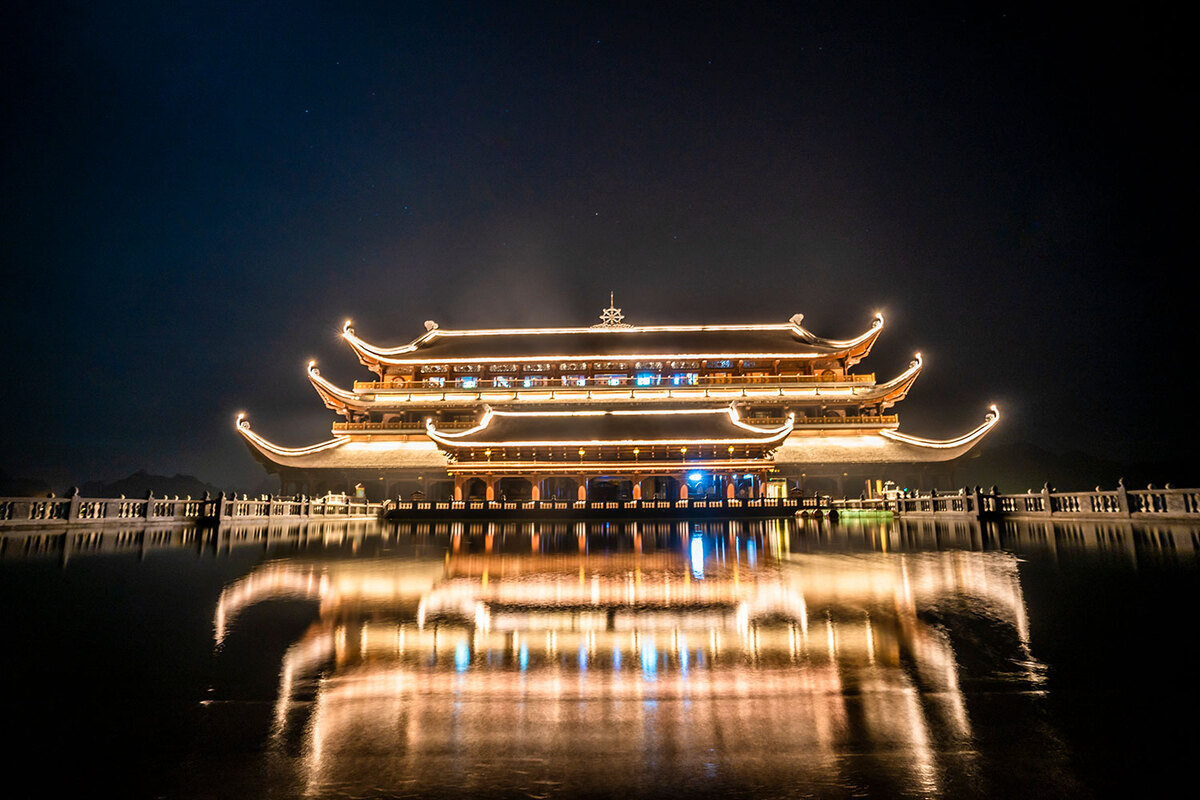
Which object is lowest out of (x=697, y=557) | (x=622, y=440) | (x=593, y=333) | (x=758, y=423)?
(x=697, y=557)

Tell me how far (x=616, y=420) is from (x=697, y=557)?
74.2 ft

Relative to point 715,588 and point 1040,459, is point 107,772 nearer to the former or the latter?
point 715,588

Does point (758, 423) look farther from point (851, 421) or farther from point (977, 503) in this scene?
point (977, 503)

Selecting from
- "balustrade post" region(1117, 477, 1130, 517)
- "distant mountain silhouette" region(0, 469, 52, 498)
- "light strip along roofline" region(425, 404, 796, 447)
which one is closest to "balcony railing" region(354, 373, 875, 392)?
"light strip along roofline" region(425, 404, 796, 447)

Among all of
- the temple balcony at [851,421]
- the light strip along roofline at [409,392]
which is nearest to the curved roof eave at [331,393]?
the light strip along roofline at [409,392]

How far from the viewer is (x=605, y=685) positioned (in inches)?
144

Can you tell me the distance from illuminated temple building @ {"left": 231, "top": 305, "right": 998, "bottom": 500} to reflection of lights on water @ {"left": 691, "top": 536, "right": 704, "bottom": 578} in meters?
15.8

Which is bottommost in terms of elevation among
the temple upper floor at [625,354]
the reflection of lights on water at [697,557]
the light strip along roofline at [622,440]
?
the reflection of lights on water at [697,557]

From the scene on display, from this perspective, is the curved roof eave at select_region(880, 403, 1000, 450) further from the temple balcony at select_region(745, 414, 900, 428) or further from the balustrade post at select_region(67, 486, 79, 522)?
the balustrade post at select_region(67, 486, 79, 522)

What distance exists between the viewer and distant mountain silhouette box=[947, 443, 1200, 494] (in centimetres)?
4312

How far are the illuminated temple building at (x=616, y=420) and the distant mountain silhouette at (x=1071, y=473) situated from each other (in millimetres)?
8573

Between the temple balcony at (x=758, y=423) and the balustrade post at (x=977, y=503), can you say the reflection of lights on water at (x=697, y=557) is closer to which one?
the balustrade post at (x=977, y=503)

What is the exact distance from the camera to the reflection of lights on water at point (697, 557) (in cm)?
864

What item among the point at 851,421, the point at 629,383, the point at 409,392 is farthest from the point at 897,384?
the point at 409,392
